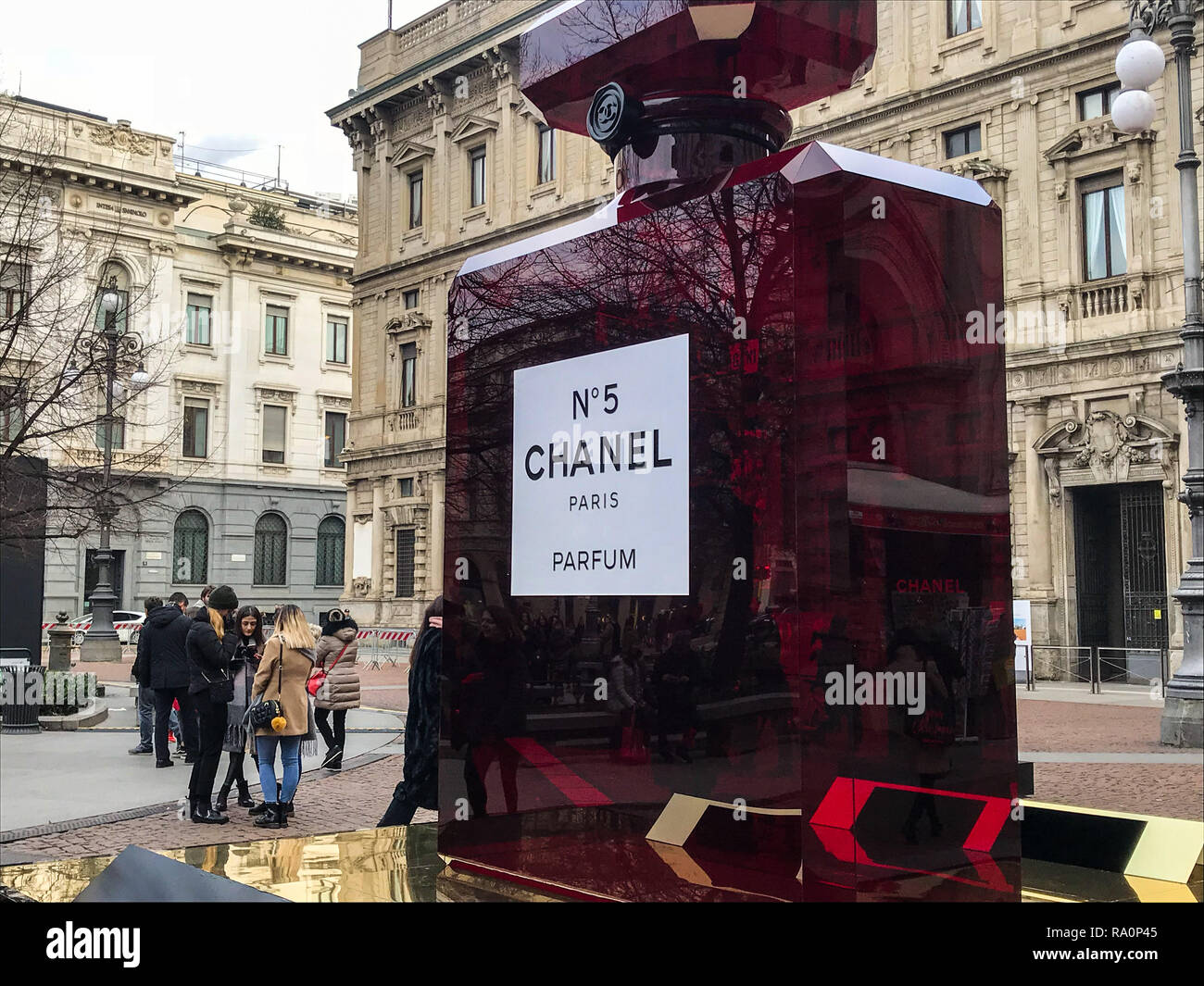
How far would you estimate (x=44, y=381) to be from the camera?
15.0 m

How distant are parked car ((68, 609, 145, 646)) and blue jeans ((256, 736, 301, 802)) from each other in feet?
83.0

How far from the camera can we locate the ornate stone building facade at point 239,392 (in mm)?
41938

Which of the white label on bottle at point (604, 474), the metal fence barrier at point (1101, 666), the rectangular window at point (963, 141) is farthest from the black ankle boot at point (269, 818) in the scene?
the rectangular window at point (963, 141)

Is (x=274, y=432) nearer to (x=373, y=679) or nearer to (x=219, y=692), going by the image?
(x=373, y=679)

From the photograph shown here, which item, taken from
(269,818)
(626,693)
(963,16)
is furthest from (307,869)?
(963,16)

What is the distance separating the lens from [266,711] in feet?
30.7

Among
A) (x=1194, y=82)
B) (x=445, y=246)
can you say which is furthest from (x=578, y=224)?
(x=445, y=246)

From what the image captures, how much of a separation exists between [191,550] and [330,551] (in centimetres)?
529

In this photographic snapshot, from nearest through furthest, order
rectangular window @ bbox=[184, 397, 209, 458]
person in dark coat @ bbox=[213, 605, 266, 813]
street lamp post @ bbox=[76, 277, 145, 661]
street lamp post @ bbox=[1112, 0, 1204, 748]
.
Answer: person in dark coat @ bbox=[213, 605, 266, 813] < street lamp post @ bbox=[1112, 0, 1204, 748] < street lamp post @ bbox=[76, 277, 145, 661] < rectangular window @ bbox=[184, 397, 209, 458]

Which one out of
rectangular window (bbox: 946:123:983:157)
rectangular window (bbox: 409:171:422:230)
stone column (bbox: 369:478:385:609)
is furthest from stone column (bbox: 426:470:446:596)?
rectangular window (bbox: 946:123:983:157)

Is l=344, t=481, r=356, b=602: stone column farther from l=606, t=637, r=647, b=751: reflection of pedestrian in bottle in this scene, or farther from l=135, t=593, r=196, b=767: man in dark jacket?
l=606, t=637, r=647, b=751: reflection of pedestrian in bottle

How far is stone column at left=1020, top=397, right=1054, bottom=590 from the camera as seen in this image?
22516mm

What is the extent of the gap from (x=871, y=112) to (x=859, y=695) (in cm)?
2362

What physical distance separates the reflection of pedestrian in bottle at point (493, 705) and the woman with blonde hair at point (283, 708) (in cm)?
736
